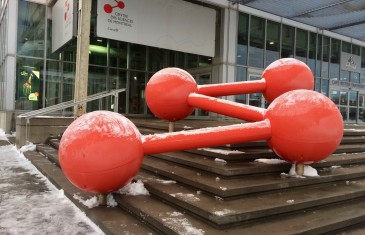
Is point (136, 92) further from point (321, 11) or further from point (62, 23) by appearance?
point (321, 11)

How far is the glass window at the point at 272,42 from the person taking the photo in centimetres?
1820

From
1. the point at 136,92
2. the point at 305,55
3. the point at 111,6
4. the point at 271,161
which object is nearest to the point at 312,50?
the point at 305,55

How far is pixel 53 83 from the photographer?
15836mm

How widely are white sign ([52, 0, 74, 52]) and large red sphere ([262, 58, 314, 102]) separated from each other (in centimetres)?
766

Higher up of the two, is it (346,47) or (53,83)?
(346,47)

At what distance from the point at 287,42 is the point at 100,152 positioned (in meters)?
17.6

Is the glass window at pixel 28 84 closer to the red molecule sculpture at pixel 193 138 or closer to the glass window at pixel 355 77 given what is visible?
the red molecule sculpture at pixel 193 138

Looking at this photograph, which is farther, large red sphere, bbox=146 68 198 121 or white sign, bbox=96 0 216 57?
white sign, bbox=96 0 216 57

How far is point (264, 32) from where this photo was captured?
58.8 ft

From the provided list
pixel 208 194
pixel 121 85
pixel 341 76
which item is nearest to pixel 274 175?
pixel 208 194

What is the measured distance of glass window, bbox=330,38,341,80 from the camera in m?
21.4

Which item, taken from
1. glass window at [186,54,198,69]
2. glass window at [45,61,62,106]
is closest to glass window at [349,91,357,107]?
glass window at [186,54,198,69]

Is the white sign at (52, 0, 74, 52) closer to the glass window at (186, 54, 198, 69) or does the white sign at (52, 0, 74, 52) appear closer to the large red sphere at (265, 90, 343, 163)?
A: the glass window at (186, 54, 198, 69)

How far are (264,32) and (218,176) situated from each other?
49.7ft
